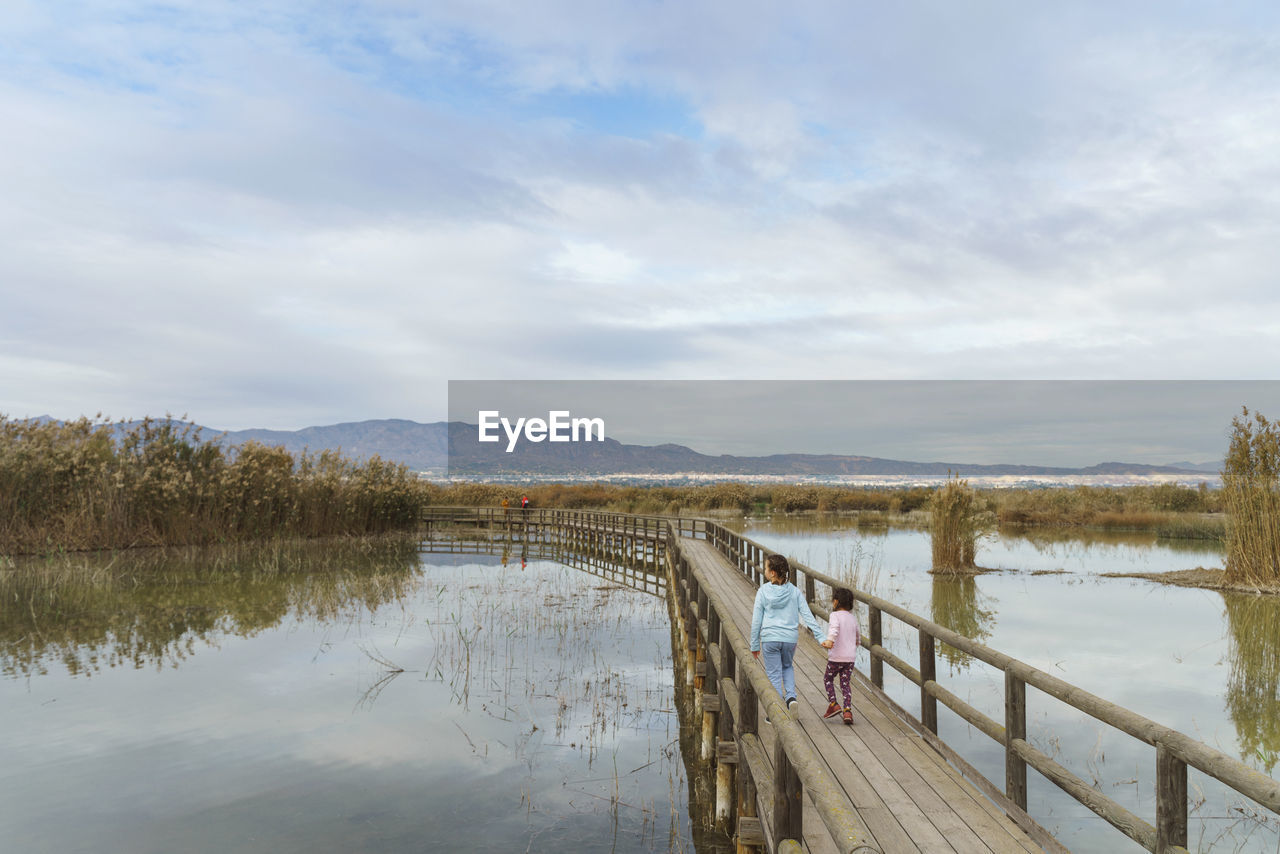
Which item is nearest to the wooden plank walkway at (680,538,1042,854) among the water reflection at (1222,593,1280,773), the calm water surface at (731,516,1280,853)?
the calm water surface at (731,516,1280,853)

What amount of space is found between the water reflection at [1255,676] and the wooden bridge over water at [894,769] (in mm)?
4482

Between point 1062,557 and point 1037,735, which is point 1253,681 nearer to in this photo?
point 1037,735

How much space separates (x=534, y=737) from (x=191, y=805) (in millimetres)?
3314

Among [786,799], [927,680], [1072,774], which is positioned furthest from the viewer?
[927,680]

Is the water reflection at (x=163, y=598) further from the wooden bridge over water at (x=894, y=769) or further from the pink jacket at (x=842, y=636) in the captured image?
the pink jacket at (x=842, y=636)

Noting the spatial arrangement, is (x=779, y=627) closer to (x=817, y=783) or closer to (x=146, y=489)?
(x=817, y=783)

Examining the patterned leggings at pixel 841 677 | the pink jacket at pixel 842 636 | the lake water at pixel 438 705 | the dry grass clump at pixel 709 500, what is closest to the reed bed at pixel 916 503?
the dry grass clump at pixel 709 500

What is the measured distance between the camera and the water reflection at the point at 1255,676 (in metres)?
8.85

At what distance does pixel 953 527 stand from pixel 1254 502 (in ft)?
23.4

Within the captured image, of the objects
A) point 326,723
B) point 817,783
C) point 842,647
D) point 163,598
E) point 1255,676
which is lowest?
point 1255,676

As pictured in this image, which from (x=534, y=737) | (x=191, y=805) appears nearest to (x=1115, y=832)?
(x=534, y=737)

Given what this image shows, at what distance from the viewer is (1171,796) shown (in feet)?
11.5

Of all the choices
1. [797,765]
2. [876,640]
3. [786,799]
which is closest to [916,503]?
[876,640]

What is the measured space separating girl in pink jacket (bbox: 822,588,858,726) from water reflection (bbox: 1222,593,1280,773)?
4.72 meters
